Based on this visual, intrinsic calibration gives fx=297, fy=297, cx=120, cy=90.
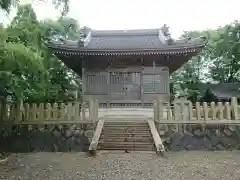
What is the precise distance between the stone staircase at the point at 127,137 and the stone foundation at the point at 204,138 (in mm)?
868

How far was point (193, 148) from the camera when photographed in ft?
35.3

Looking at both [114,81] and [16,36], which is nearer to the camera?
[16,36]

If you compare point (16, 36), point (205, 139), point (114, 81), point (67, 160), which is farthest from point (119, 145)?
point (114, 81)

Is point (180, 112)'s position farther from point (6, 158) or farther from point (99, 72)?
point (99, 72)

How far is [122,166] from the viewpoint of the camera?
25.2ft

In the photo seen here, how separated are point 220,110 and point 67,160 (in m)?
5.85

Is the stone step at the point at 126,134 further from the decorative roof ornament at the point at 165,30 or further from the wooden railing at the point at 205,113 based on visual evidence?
the decorative roof ornament at the point at 165,30

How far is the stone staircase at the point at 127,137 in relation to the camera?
10.2 meters

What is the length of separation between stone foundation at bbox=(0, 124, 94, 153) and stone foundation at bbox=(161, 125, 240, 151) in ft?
10.3

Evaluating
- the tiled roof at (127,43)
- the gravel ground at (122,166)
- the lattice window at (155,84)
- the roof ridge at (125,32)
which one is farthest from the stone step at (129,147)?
the roof ridge at (125,32)

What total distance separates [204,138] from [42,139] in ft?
19.4

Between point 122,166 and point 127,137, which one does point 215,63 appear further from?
point 122,166

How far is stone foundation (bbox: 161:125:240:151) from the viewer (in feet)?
35.4

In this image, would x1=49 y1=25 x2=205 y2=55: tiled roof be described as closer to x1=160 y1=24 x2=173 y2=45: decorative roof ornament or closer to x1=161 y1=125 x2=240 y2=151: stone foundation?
x1=160 y1=24 x2=173 y2=45: decorative roof ornament
